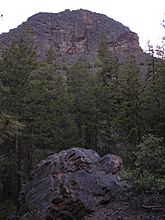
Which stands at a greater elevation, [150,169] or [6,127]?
[6,127]

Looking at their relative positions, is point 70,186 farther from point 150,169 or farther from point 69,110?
point 69,110

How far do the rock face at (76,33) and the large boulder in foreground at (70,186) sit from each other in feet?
210

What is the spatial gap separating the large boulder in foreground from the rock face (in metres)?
64.0

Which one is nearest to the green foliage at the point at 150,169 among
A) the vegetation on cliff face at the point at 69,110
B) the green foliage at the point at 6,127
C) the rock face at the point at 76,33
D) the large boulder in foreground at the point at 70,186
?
the large boulder in foreground at the point at 70,186

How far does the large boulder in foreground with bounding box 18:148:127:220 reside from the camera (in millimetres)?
14992

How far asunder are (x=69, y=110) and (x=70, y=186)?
531 inches

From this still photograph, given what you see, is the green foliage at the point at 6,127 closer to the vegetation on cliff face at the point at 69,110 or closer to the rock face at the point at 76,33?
the vegetation on cliff face at the point at 69,110

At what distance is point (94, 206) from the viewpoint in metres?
15.0

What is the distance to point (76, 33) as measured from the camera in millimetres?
88125

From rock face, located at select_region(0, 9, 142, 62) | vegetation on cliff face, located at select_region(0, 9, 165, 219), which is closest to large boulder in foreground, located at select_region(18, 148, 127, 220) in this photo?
vegetation on cliff face, located at select_region(0, 9, 165, 219)

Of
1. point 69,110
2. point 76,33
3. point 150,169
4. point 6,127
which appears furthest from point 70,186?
point 76,33

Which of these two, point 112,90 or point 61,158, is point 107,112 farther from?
point 61,158

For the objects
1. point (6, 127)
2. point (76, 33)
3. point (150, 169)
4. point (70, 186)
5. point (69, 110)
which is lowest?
point (70, 186)

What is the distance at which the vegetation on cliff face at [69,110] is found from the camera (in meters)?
22.5
